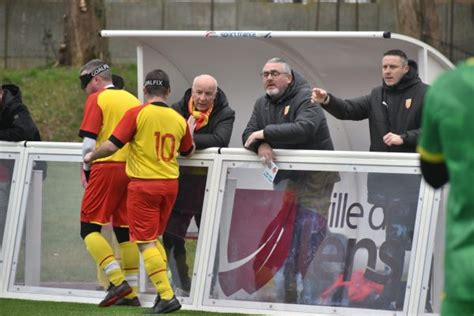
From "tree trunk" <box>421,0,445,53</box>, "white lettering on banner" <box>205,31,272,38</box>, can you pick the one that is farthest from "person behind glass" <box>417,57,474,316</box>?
"tree trunk" <box>421,0,445,53</box>

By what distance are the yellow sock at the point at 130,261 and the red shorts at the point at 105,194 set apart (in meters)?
0.18

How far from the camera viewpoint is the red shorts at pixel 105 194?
10.6m

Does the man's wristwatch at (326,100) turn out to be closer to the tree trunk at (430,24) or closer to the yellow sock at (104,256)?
the yellow sock at (104,256)

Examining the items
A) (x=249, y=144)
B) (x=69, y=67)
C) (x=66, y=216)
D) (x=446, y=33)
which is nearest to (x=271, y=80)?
(x=249, y=144)

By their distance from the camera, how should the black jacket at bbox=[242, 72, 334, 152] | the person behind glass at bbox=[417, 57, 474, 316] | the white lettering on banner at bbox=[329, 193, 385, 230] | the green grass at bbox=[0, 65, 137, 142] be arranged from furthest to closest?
the green grass at bbox=[0, 65, 137, 142], the black jacket at bbox=[242, 72, 334, 152], the white lettering on banner at bbox=[329, 193, 385, 230], the person behind glass at bbox=[417, 57, 474, 316]

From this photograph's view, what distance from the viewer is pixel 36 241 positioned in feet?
37.3

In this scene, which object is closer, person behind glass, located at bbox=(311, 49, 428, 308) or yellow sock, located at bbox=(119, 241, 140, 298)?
Answer: person behind glass, located at bbox=(311, 49, 428, 308)

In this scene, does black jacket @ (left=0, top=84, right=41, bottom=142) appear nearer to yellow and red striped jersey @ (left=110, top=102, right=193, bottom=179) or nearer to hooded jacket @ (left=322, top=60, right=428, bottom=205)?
yellow and red striped jersey @ (left=110, top=102, right=193, bottom=179)

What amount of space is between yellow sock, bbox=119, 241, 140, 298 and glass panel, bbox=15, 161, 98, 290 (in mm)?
474

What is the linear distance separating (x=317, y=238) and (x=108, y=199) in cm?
172

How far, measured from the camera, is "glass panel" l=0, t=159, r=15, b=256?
1145cm

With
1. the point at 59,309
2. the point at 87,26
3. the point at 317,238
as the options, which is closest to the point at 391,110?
the point at 317,238

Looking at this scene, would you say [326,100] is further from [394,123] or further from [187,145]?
[187,145]

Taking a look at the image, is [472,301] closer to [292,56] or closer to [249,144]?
[249,144]
